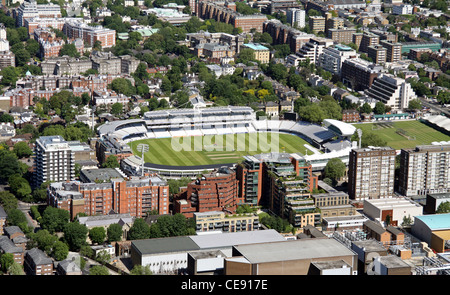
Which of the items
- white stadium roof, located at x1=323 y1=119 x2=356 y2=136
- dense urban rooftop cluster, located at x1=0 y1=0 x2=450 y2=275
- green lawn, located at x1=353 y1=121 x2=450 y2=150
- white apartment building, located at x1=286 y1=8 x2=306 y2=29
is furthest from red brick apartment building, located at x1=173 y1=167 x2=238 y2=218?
white apartment building, located at x1=286 y1=8 x2=306 y2=29

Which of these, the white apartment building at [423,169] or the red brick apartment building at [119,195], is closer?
the red brick apartment building at [119,195]

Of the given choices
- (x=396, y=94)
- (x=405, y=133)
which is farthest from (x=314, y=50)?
(x=405, y=133)

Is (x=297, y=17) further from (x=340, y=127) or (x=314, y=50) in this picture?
(x=340, y=127)

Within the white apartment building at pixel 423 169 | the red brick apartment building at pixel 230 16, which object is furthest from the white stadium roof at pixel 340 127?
the red brick apartment building at pixel 230 16

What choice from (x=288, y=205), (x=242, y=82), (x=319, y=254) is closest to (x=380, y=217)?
(x=288, y=205)

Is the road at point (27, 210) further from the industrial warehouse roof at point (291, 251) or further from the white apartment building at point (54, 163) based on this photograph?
the industrial warehouse roof at point (291, 251)
